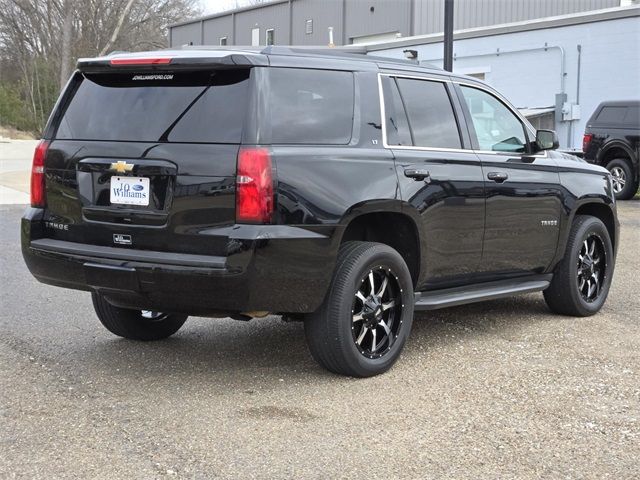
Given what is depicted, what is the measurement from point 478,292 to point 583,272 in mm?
1431

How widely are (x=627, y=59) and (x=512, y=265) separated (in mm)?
15291

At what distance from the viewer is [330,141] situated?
484cm

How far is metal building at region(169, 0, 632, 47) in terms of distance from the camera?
27047 mm

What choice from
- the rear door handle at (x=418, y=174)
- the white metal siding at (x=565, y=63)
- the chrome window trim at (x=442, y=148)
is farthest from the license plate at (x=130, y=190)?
the white metal siding at (x=565, y=63)

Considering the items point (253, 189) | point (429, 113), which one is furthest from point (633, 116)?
point (253, 189)

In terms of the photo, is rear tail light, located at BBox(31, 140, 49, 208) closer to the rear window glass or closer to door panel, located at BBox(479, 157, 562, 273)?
the rear window glass

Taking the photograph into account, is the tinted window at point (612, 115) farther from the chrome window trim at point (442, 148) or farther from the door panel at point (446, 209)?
the door panel at point (446, 209)

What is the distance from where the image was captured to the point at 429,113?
5648 millimetres

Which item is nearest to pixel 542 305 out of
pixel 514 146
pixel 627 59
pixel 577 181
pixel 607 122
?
pixel 577 181

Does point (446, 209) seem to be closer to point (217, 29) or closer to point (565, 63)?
point (565, 63)

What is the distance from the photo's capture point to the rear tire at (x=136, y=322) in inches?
223

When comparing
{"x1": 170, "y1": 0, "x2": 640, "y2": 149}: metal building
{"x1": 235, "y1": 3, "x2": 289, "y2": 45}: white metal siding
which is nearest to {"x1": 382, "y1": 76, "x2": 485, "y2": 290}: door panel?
{"x1": 170, "y1": 0, "x2": 640, "y2": 149}: metal building

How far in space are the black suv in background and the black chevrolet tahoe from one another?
12150 millimetres

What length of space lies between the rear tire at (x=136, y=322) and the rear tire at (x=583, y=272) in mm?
2919
